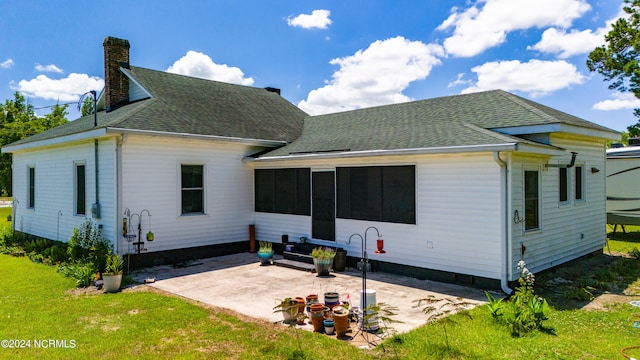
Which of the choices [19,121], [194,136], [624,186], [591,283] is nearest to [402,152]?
[591,283]

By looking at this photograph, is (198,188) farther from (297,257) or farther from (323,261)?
(323,261)

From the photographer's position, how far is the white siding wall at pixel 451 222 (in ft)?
27.1

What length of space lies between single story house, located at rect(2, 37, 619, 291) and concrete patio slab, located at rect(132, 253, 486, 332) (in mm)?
704

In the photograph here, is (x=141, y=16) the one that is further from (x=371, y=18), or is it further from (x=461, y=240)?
(x=461, y=240)

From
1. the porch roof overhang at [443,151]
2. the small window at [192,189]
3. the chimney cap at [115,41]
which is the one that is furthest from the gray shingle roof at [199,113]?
the porch roof overhang at [443,151]

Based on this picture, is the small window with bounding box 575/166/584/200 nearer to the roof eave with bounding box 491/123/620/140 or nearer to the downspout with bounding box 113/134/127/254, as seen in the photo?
the roof eave with bounding box 491/123/620/140

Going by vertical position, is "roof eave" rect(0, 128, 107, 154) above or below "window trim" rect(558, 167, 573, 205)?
above

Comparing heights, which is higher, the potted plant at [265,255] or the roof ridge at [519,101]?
the roof ridge at [519,101]

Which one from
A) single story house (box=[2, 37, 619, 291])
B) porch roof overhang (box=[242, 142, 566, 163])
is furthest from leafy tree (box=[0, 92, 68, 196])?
porch roof overhang (box=[242, 142, 566, 163])

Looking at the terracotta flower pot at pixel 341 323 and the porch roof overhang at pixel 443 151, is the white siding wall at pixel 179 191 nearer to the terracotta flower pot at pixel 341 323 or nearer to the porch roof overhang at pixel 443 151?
the porch roof overhang at pixel 443 151

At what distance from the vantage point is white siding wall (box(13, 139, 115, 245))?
10.6 meters

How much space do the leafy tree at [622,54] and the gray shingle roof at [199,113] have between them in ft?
45.2

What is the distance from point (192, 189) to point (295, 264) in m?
3.72

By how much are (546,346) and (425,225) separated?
407 centimetres
